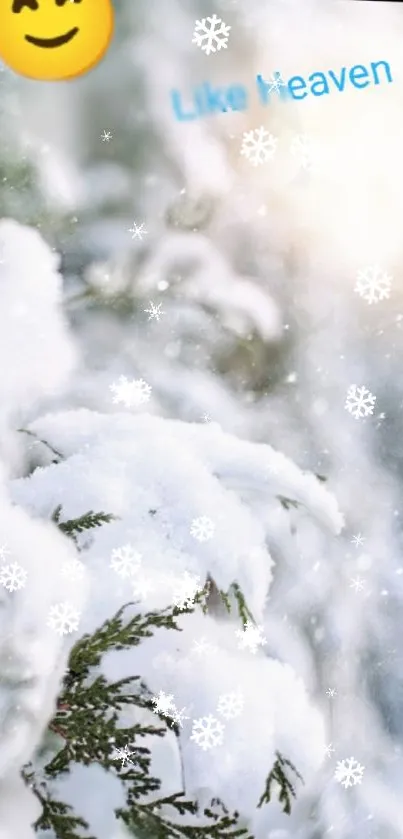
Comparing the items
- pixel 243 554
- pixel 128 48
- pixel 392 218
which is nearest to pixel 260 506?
pixel 243 554

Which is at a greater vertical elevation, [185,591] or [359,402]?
[359,402]

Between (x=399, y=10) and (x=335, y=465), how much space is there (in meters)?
0.58

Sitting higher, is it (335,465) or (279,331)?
(279,331)

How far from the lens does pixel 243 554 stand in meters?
0.92

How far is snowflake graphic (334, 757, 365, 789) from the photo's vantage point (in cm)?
93

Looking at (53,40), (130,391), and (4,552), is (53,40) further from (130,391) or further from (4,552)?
(4,552)

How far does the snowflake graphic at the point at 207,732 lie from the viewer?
90cm

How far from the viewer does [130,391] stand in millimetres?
927

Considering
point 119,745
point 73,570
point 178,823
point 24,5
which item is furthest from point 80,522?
point 24,5

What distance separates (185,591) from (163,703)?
136 millimetres

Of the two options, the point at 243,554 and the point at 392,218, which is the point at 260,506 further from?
the point at 392,218

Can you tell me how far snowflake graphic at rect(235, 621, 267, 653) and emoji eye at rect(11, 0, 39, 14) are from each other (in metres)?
0.78

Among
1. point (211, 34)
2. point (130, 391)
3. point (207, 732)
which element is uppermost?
point (211, 34)

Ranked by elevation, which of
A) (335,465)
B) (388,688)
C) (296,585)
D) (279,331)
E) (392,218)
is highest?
(392,218)
